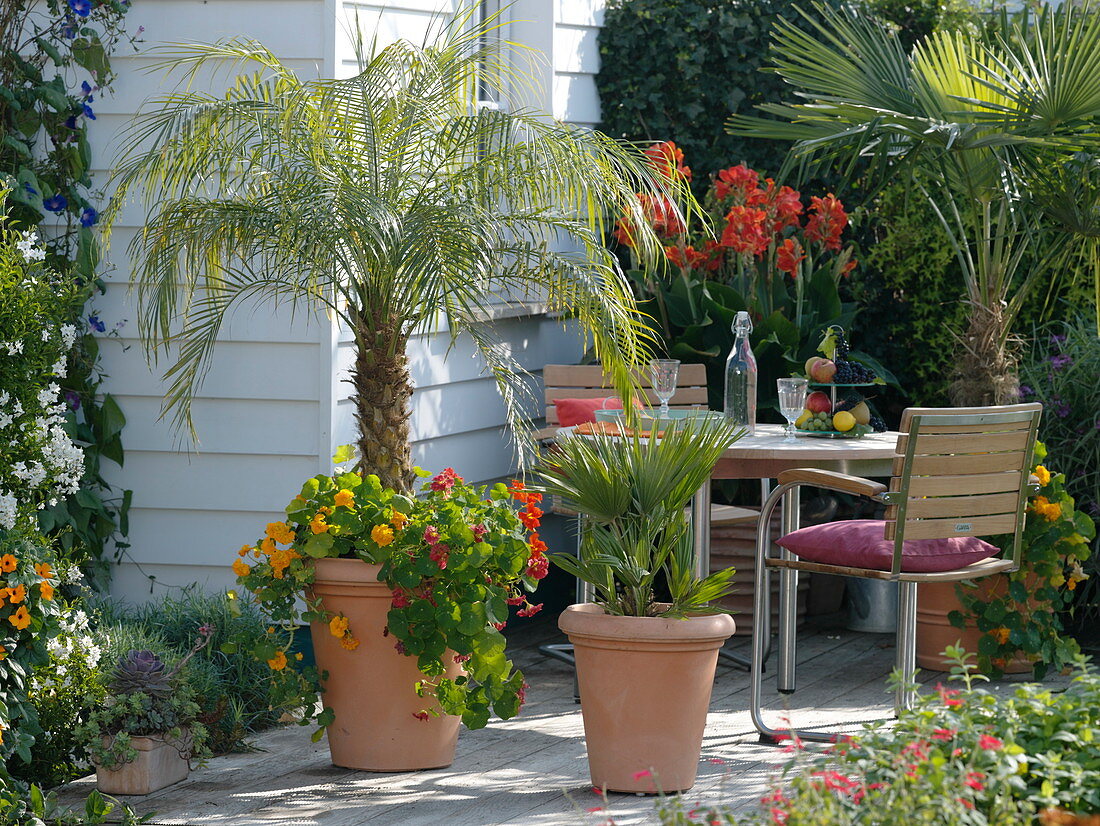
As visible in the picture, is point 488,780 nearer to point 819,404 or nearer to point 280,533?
point 280,533

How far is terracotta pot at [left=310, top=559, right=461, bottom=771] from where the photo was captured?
4.14 metres

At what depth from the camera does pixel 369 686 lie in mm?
4160

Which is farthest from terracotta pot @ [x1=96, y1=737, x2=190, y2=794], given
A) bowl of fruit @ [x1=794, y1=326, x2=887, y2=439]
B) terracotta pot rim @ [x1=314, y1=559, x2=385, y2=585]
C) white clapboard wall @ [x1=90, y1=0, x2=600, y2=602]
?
bowl of fruit @ [x1=794, y1=326, x2=887, y2=439]

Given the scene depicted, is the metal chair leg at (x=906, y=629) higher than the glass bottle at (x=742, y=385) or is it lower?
lower

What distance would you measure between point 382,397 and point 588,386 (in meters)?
1.60

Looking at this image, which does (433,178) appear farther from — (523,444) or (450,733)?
(450,733)

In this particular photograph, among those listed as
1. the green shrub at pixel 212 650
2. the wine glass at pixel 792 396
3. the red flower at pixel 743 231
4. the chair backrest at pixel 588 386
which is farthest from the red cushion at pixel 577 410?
the green shrub at pixel 212 650

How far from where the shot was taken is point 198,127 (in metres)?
4.19

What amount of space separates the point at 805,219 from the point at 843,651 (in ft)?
7.53

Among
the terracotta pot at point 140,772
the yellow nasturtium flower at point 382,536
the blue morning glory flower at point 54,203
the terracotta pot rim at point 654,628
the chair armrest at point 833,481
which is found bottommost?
the terracotta pot at point 140,772

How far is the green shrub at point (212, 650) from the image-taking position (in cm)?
447

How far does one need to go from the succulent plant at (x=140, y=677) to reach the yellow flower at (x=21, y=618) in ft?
1.27

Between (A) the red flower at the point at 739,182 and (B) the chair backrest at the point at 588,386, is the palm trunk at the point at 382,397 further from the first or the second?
(A) the red flower at the point at 739,182

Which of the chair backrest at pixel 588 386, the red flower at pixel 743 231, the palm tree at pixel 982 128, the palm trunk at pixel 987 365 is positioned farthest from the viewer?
the red flower at pixel 743 231
